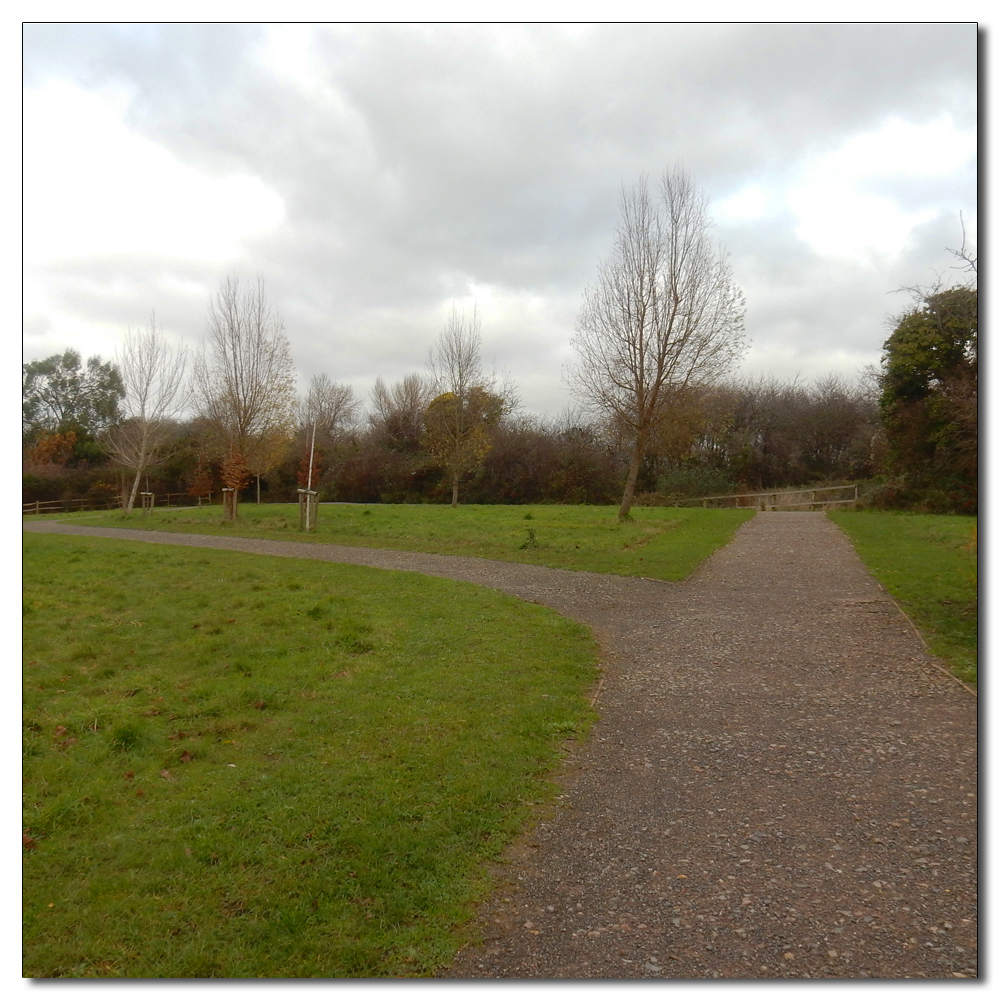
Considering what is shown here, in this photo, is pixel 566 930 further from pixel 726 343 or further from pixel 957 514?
pixel 957 514

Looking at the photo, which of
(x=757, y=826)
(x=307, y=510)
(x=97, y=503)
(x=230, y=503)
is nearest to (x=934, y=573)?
(x=757, y=826)

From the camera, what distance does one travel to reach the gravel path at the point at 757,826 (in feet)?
9.24

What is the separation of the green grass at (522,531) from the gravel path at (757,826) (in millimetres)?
6078

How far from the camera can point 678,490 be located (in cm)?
3419

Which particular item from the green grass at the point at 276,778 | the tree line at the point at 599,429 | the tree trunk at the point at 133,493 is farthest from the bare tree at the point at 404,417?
the green grass at the point at 276,778

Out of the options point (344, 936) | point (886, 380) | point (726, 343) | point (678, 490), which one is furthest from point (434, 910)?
point (678, 490)

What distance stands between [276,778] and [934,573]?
38.3 ft

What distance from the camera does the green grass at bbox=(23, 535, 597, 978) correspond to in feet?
9.65

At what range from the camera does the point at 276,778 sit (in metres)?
4.38

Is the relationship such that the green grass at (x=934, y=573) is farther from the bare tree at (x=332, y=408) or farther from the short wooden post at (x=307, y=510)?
the bare tree at (x=332, y=408)

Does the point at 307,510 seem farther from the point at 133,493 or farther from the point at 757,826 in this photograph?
the point at 757,826

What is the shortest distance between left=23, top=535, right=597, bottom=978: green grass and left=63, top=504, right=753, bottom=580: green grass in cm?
629

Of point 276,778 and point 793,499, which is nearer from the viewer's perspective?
point 276,778

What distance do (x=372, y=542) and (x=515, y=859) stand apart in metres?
15.6
